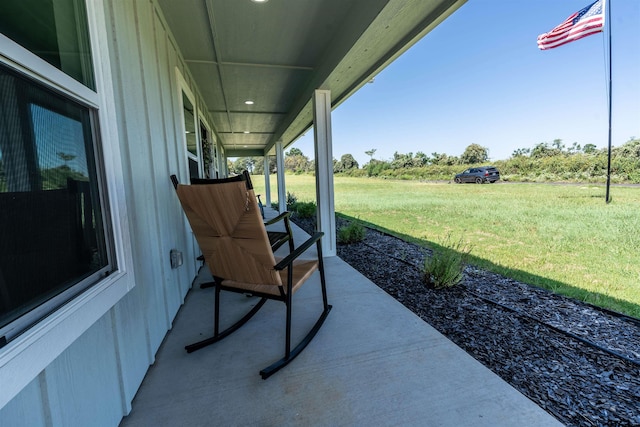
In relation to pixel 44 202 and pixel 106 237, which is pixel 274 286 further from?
pixel 44 202

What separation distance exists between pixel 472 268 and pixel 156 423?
3448mm

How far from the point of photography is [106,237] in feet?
3.83

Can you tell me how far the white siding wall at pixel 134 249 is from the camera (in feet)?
2.88

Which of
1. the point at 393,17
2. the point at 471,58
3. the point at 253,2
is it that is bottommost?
the point at 393,17

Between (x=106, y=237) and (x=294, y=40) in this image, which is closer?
(x=106, y=237)

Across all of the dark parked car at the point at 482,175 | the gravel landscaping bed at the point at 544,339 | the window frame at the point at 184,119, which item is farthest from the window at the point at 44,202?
the dark parked car at the point at 482,175

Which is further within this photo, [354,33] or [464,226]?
[464,226]

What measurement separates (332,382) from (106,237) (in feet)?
4.47

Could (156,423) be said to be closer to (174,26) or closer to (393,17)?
(393,17)

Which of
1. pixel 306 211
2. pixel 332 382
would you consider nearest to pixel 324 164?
pixel 332 382

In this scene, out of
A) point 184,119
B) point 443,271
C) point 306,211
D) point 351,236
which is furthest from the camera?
point 306,211

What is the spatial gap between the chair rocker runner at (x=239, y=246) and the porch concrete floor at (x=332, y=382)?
0.44ft

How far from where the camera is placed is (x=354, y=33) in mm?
2400

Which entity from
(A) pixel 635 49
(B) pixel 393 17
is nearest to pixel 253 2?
(B) pixel 393 17
